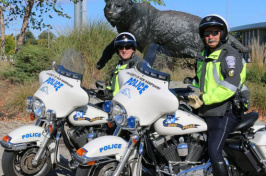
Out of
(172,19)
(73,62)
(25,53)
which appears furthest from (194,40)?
(25,53)

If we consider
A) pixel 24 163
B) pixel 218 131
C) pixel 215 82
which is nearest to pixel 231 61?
pixel 215 82

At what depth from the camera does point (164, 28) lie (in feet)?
25.7

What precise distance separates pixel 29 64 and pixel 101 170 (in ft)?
28.9

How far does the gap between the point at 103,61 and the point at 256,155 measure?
331cm

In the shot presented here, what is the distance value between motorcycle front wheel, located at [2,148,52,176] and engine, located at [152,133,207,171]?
4.78ft

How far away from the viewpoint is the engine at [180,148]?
367 centimetres

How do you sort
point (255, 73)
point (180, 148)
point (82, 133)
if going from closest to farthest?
1. point (180, 148)
2. point (82, 133)
3. point (255, 73)

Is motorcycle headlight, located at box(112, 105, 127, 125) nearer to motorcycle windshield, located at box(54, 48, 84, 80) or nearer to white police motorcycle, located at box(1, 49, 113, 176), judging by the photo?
white police motorcycle, located at box(1, 49, 113, 176)

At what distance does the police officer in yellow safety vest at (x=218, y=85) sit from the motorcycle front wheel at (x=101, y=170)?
0.87 metres

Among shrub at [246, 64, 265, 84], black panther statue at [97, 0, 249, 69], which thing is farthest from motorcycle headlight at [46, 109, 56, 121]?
shrub at [246, 64, 265, 84]

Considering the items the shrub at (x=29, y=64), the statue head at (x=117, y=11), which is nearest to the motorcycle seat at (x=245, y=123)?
the statue head at (x=117, y=11)

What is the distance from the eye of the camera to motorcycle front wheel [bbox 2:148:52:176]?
14.1ft

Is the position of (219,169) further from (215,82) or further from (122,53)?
(122,53)

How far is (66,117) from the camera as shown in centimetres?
450
